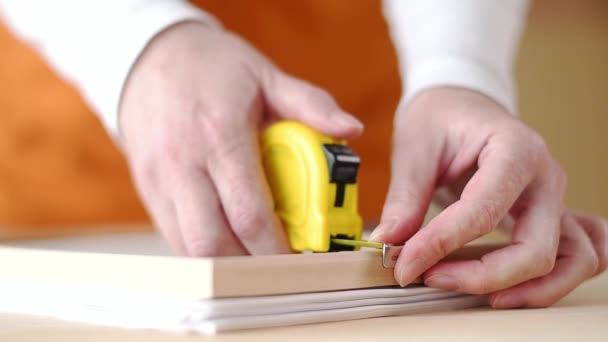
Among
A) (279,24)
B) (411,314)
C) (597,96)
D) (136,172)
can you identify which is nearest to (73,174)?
(279,24)

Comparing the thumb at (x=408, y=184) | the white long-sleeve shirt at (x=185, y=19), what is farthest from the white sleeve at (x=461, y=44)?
the thumb at (x=408, y=184)

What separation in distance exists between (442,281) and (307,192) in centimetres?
15

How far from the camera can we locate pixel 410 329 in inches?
20.1

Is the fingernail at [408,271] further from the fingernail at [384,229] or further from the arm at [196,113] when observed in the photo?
the arm at [196,113]

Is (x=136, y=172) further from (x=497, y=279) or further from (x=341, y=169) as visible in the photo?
(x=497, y=279)

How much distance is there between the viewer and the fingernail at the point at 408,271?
0.56 m

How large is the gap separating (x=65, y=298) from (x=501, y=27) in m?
0.65

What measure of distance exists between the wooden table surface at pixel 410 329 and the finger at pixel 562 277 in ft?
0.08

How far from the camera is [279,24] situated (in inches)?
53.7

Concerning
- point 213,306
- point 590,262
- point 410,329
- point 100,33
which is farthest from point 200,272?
point 100,33

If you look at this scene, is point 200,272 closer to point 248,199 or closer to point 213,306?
point 213,306

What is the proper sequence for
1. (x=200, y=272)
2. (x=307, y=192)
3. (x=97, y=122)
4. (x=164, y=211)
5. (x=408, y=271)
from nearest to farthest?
(x=200, y=272), (x=408, y=271), (x=307, y=192), (x=164, y=211), (x=97, y=122)

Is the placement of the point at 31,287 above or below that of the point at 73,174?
above

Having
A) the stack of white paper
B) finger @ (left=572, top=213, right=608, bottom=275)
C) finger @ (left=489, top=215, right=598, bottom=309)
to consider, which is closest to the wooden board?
the stack of white paper
